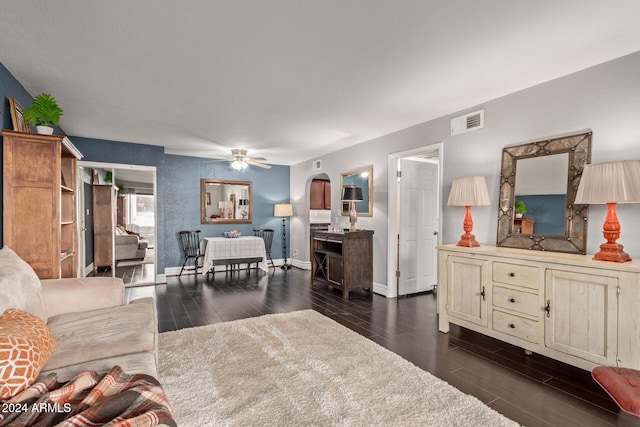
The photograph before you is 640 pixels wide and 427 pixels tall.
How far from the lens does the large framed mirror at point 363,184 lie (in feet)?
16.8

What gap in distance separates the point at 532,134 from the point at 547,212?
765mm

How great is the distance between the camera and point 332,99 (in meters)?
3.40

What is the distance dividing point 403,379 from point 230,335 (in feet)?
5.72

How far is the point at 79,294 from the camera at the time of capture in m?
2.44

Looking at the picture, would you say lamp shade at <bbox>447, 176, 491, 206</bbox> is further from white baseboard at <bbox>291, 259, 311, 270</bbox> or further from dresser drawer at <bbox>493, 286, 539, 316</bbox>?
white baseboard at <bbox>291, 259, 311, 270</bbox>

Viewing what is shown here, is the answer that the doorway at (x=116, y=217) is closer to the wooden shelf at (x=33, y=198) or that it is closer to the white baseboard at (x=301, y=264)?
the wooden shelf at (x=33, y=198)

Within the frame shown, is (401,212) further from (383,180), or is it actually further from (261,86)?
(261,86)

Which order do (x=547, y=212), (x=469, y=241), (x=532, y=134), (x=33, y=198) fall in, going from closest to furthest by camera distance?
1. (x=33, y=198)
2. (x=547, y=212)
3. (x=532, y=134)
4. (x=469, y=241)

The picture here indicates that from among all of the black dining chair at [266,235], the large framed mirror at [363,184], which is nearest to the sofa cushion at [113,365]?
the large framed mirror at [363,184]

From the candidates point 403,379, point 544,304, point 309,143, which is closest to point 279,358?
point 403,379

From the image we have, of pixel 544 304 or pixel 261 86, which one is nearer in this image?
pixel 544 304

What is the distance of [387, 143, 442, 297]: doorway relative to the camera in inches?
186

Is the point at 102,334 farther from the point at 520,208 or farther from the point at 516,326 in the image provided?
the point at 520,208

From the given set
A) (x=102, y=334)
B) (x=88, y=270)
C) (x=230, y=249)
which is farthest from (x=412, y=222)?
(x=88, y=270)
